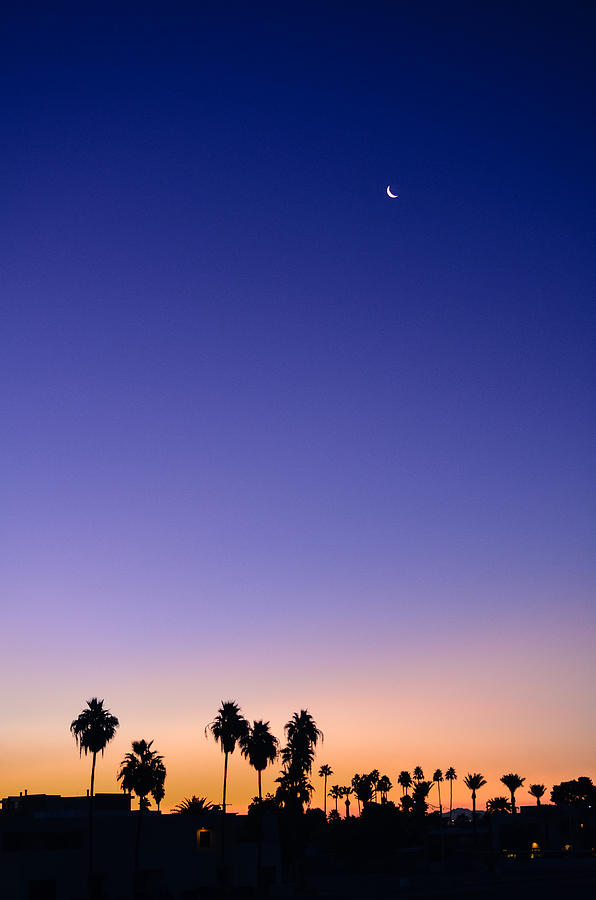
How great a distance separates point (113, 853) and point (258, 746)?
20708 mm

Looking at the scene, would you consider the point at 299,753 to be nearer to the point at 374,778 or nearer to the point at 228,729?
the point at 228,729

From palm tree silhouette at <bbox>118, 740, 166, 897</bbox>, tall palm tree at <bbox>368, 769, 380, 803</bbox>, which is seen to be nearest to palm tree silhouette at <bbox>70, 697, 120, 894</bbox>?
palm tree silhouette at <bbox>118, 740, 166, 897</bbox>

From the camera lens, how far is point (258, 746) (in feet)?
279

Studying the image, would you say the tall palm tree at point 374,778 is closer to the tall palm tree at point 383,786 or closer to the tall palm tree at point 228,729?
the tall palm tree at point 383,786

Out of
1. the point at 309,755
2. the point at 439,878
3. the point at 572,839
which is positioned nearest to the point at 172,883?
the point at 309,755

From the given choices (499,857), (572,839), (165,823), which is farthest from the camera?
(572,839)

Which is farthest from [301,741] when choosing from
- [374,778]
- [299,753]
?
[374,778]

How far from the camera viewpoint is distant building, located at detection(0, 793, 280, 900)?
206 ft

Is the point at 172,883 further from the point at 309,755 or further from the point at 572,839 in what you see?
the point at 572,839

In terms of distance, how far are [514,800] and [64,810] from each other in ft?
406

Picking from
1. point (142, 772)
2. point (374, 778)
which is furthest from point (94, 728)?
point (374, 778)

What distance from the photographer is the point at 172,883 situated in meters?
69.5

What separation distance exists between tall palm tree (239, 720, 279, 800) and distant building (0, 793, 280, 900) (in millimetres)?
7577

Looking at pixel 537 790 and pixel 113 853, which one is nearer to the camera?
pixel 113 853
